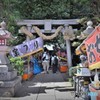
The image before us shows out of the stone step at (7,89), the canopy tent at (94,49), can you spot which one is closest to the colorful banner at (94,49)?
the canopy tent at (94,49)

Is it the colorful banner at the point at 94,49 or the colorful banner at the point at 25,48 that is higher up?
the colorful banner at the point at 25,48

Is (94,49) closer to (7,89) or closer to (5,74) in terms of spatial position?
(7,89)

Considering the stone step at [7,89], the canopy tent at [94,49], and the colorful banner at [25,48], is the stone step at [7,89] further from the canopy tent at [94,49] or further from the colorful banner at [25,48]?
the colorful banner at [25,48]

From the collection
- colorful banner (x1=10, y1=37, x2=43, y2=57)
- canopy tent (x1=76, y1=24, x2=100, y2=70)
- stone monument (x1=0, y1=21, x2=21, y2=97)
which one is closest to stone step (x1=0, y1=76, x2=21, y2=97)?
stone monument (x1=0, y1=21, x2=21, y2=97)

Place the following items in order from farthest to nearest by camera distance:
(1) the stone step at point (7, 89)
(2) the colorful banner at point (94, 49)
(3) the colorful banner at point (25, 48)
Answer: (3) the colorful banner at point (25, 48)
(1) the stone step at point (7, 89)
(2) the colorful banner at point (94, 49)

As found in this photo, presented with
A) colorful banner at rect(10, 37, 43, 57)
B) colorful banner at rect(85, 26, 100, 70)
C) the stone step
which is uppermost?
colorful banner at rect(10, 37, 43, 57)

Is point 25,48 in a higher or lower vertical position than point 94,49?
higher

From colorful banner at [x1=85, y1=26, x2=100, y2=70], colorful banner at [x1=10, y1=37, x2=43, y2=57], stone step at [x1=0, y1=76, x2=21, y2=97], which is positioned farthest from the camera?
colorful banner at [x1=10, y1=37, x2=43, y2=57]

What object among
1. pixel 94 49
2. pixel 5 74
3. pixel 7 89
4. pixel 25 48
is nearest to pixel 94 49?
pixel 94 49

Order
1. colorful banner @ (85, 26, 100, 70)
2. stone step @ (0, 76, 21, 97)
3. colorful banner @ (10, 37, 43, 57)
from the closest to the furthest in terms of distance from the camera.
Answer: colorful banner @ (85, 26, 100, 70), stone step @ (0, 76, 21, 97), colorful banner @ (10, 37, 43, 57)

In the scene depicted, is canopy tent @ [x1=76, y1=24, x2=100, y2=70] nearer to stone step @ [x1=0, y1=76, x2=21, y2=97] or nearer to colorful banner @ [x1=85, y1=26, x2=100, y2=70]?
colorful banner @ [x1=85, y1=26, x2=100, y2=70]

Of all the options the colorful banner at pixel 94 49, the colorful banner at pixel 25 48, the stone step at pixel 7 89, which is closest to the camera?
the colorful banner at pixel 94 49

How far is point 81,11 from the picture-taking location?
23.9 metres

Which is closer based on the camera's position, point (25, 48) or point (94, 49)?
point (94, 49)
